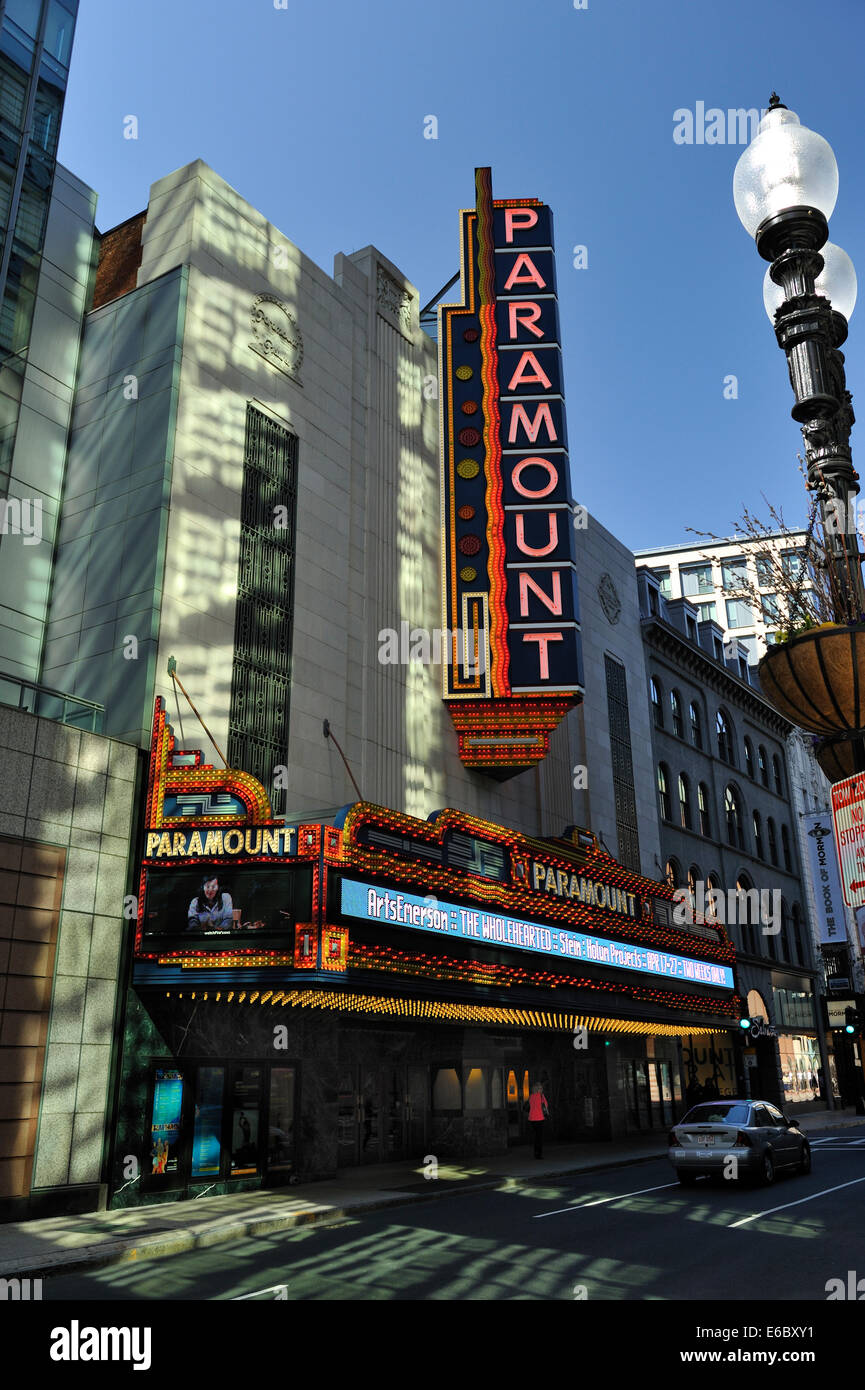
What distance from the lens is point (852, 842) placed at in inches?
177

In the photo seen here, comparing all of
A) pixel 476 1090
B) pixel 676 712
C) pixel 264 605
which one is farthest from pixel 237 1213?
pixel 676 712

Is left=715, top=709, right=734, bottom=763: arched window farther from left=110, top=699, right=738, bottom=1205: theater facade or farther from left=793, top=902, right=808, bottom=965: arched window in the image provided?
left=110, top=699, right=738, bottom=1205: theater facade

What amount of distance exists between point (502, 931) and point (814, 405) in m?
18.1

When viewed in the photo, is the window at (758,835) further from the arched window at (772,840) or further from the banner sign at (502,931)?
the banner sign at (502,931)

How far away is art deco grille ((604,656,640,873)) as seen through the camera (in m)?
37.8

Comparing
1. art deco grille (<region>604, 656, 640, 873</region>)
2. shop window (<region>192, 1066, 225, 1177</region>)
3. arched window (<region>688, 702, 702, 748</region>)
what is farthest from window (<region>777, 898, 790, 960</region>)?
shop window (<region>192, 1066, 225, 1177</region>)

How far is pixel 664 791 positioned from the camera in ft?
141

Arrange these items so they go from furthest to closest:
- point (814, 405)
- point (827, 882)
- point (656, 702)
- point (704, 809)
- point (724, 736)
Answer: point (724, 736)
point (704, 809)
point (827, 882)
point (656, 702)
point (814, 405)

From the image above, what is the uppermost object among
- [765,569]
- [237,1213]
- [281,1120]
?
[765,569]

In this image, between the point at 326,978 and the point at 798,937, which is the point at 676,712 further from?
the point at 326,978

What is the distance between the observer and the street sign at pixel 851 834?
14.6 ft

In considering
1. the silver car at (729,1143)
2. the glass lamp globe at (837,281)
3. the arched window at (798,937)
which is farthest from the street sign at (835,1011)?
the glass lamp globe at (837,281)

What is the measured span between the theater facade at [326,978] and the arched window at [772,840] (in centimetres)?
2857

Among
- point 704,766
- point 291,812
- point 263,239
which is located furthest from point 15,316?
point 704,766
